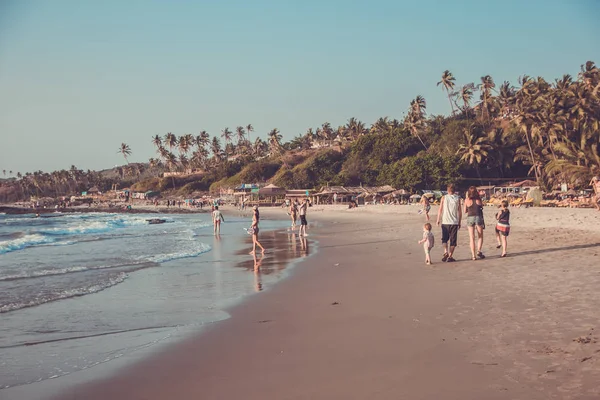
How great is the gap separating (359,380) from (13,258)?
15164 mm

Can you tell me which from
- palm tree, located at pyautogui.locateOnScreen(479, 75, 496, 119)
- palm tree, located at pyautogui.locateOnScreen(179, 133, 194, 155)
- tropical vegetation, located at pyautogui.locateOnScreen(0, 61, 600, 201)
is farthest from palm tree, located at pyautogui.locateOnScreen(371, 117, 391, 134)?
palm tree, located at pyautogui.locateOnScreen(179, 133, 194, 155)

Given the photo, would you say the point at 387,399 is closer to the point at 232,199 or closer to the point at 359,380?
the point at 359,380

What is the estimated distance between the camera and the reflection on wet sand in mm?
11430

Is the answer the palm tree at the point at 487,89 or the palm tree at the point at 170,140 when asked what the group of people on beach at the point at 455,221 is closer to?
the palm tree at the point at 487,89

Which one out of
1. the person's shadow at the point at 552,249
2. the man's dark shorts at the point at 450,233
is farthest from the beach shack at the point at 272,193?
the man's dark shorts at the point at 450,233

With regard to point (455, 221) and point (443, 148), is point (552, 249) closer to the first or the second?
point (455, 221)

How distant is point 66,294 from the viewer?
8.98 metres

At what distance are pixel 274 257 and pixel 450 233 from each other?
5623 mm

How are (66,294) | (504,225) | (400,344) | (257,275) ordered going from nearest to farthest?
1. (400,344)
2. (66,294)
3. (504,225)
4. (257,275)

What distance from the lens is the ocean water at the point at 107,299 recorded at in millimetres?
5410

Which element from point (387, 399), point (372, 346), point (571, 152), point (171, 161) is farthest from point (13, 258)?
point (171, 161)

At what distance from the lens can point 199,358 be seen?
5031mm

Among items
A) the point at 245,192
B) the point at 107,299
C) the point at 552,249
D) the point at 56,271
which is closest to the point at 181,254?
the point at 56,271

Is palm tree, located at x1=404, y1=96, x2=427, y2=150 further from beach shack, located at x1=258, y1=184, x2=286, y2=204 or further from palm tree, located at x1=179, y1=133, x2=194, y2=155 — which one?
palm tree, located at x1=179, y1=133, x2=194, y2=155
